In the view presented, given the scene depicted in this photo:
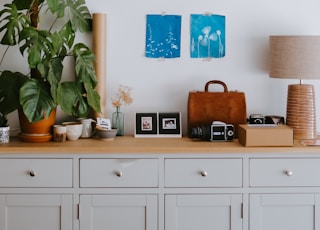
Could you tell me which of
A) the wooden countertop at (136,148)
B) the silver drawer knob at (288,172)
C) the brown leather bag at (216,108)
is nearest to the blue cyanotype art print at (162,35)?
the brown leather bag at (216,108)

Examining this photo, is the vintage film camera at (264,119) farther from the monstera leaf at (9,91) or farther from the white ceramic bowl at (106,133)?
the monstera leaf at (9,91)

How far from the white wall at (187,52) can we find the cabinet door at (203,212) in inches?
23.2

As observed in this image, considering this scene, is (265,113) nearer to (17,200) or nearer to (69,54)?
(69,54)

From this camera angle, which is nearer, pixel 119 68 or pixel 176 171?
pixel 176 171

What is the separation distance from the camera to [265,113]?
3.26 meters

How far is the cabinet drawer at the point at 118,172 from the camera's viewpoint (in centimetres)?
277

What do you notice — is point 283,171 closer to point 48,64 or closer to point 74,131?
point 74,131

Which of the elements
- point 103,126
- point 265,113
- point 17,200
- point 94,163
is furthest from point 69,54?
point 265,113

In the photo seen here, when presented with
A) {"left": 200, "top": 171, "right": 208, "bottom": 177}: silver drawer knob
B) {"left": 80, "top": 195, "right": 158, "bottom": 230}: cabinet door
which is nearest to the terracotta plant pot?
{"left": 80, "top": 195, "right": 158, "bottom": 230}: cabinet door

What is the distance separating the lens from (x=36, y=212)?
2783mm

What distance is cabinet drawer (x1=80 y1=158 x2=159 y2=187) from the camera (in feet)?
9.10

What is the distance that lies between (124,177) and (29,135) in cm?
57

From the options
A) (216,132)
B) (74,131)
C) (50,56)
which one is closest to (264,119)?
(216,132)

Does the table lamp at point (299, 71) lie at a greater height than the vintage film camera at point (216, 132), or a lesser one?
greater
